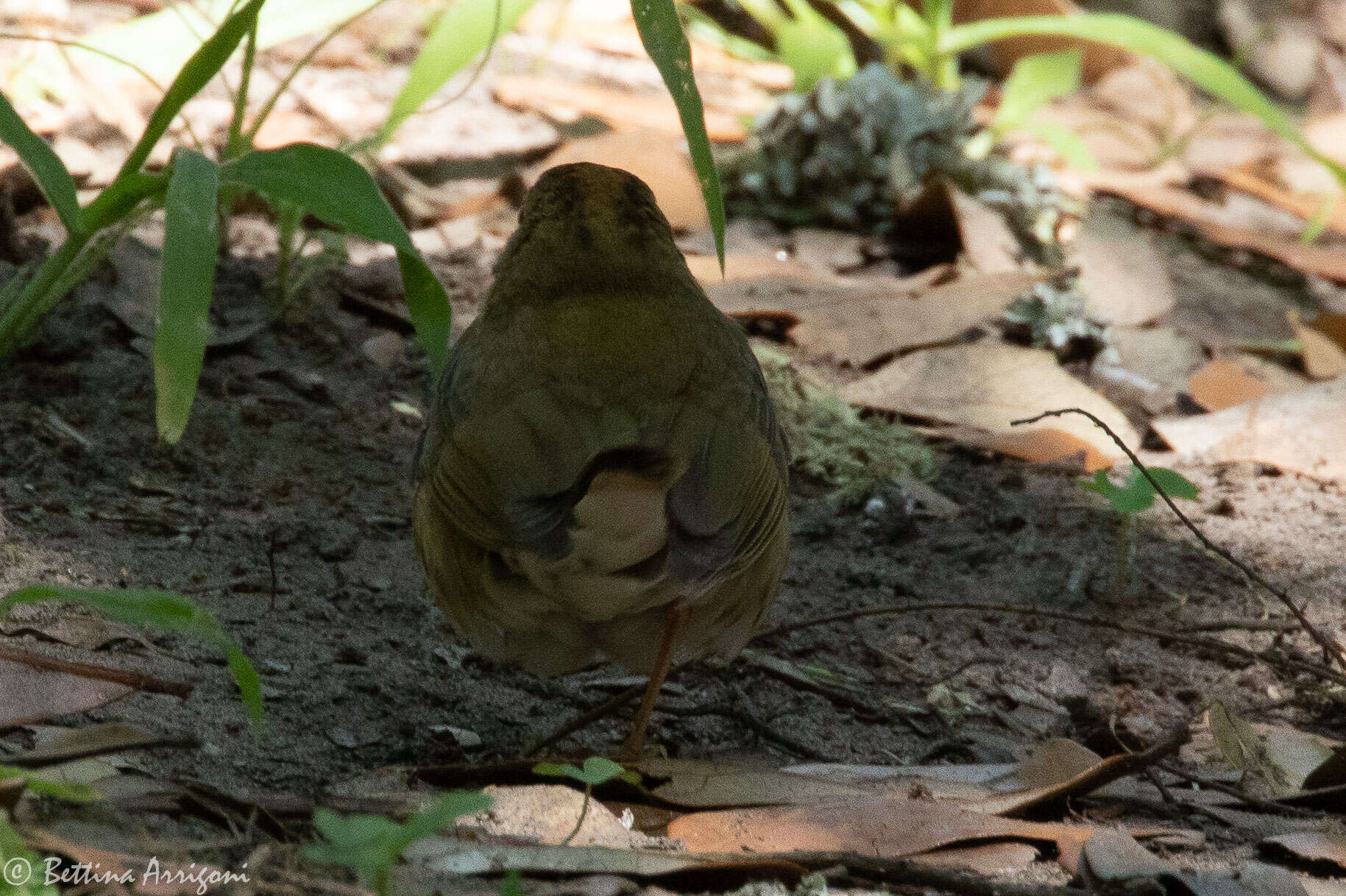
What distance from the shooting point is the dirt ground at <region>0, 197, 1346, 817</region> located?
119 inches

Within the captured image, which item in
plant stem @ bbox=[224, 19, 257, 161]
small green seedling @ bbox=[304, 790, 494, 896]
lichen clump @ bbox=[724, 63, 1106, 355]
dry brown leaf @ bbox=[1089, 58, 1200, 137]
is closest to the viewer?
small green seedling @ bbox=[304, 790, 494, 896]

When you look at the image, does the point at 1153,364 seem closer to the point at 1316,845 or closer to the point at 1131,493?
the point at 1131,493

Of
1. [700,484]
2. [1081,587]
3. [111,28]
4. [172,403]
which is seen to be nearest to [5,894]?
[172,403]

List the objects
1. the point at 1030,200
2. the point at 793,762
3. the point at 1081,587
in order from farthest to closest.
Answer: the point at 1030,200
the point at 1081,587
the point at 793,762

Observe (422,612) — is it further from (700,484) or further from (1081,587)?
(1081,587)

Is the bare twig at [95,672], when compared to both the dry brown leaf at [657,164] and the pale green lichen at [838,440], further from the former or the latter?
the dry brown leaf at [657,164]

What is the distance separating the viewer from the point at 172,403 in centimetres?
275

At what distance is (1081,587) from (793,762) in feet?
4.04

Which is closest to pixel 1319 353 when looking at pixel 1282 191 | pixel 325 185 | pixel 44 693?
pixel 1282 191

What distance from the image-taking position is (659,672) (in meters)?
3.06

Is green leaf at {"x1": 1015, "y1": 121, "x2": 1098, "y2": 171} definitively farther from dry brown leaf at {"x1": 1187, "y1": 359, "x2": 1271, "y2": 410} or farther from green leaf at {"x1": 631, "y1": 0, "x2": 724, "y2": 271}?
green leaf at {"x1": 631, "y1": 0, "x2": 724, "y2": 271}

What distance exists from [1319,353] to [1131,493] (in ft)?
7.67

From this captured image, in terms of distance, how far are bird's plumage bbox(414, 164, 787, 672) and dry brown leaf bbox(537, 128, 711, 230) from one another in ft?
7.49

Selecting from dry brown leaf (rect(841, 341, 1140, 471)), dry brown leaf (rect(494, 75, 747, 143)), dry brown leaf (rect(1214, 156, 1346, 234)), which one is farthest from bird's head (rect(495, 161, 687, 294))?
dry brown leaf (rect(1214, 156, 1346, 234))
